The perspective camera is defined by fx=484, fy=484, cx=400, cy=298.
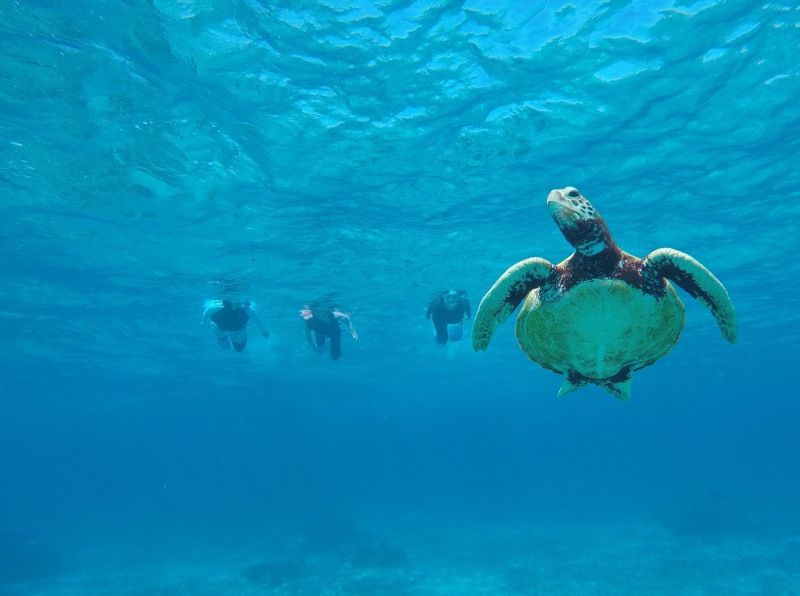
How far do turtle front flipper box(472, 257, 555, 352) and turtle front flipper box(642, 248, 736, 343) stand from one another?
3.25ft

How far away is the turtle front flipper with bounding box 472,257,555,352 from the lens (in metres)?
5.06

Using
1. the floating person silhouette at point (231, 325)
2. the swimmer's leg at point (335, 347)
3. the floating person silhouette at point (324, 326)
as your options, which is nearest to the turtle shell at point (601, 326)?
the floating person silhouette at point (324, 326)

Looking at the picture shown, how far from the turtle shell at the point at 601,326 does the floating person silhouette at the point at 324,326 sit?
38.4 feet

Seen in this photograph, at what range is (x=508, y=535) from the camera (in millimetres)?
32094

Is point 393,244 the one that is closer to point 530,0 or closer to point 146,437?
point 530,0

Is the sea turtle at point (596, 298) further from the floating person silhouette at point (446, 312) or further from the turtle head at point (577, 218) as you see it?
the floating person silhouette at point (446, 312)

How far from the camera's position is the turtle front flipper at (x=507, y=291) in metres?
5.06

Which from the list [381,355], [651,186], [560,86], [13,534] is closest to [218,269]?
[560,86]

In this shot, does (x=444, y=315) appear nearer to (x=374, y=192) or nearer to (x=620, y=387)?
(x=374, y=192)

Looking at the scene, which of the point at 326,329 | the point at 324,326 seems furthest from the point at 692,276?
the point at 324,326

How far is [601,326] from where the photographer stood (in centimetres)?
508

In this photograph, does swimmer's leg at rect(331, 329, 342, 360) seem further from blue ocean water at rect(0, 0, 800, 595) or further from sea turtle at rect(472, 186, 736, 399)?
sea turtle at rect(472, 186, 736, 399)

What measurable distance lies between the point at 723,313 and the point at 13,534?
43839 millimetres

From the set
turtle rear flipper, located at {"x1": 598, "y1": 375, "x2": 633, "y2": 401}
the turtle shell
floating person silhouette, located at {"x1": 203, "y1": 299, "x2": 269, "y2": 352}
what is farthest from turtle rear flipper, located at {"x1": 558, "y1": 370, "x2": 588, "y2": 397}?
floating person silhouette, located at {"x1": 203, "y1": 299, "x2": 269, "y2": 352}
